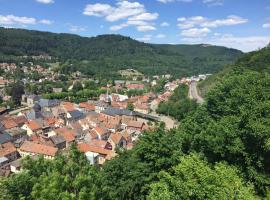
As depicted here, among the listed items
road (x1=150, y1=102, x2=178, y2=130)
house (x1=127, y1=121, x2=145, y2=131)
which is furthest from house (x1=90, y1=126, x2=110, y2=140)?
road (x1=150, y1=102, x2=178, y2=130)

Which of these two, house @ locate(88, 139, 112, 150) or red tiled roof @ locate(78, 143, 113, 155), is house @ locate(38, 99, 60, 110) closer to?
house @ locate(88, 139, 112, 150)

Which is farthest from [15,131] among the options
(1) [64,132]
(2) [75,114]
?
(2) [75,114]

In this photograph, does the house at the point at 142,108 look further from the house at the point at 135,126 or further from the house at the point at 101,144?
the house at the point at 101,144

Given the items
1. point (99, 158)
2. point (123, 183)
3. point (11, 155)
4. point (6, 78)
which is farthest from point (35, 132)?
point (6, 78)

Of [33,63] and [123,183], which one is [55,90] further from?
[123,183]

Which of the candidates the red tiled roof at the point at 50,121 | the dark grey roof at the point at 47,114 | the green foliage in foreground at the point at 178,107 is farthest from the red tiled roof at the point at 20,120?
the green foliage in foreground at the point at 178,107

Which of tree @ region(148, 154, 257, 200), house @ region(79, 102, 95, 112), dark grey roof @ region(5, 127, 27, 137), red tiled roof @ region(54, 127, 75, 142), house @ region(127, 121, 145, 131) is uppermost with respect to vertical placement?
tree @ region(148, 154, 257, 200)
